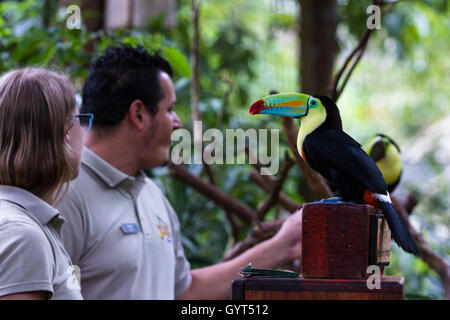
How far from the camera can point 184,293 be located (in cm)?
150

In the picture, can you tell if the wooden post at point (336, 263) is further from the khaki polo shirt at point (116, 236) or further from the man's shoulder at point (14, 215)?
the khaki polo shirt at point (116, 236)

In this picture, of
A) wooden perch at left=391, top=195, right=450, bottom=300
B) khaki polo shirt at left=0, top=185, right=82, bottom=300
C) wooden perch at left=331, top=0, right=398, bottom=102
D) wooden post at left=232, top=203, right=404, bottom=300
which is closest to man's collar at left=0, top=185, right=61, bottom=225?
khaki polo shirt at left=0, top=185, right=82, bottom=300

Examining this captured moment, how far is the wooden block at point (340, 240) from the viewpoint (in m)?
0.76

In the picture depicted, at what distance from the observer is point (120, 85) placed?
137 centimetres

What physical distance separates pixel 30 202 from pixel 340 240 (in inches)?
16.5

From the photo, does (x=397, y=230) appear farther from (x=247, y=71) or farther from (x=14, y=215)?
(x=247, y=71)

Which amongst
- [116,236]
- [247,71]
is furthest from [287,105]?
[247,71]

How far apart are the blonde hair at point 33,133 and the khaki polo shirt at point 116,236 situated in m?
0.34

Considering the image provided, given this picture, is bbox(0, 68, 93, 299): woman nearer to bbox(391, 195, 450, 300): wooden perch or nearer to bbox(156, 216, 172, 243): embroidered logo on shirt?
bbox(156, 216, 172, 243): embroidered logo on shirt

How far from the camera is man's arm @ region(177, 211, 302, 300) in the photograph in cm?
120

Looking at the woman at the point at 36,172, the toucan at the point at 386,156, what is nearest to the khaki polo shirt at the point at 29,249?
the woman at the point at 36,172
